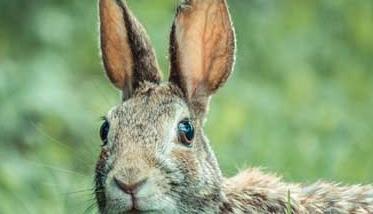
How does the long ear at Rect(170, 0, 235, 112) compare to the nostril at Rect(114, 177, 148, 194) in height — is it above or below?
above

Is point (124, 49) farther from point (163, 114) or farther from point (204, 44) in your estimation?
point (163, 114)

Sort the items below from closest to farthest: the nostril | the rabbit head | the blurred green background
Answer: the nostril < the rabbit head < the blurred green background

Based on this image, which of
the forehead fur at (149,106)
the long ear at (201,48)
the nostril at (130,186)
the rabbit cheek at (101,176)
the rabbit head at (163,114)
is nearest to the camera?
the nostril at (130,186)

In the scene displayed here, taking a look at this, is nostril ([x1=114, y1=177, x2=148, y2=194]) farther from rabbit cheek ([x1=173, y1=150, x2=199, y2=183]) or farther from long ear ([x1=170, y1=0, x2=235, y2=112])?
long ear ([x1=170, y1=0, x2=235, y2=112])

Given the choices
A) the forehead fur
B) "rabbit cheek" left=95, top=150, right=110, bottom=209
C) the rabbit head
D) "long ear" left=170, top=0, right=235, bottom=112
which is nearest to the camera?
the rabbit head

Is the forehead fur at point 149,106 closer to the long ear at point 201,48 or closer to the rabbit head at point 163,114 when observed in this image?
the rabbit head at point 163,114

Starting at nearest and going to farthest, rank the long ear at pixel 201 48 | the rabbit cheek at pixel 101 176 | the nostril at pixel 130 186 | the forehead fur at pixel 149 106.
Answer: the nostril at pixel 130 186 < the rabbit cheek at pixel 101 176 < the forehead fur at pixel 149 106 < the long ear at pixel 201 48

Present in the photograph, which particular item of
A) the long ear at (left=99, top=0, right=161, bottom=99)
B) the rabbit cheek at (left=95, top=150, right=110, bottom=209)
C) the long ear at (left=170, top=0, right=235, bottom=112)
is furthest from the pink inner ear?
the rabbit cheek at (left=95, top=150, right=110, bottom=209)

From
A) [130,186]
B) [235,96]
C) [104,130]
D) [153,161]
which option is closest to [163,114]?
[104,130]

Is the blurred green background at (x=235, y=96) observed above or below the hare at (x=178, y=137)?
above

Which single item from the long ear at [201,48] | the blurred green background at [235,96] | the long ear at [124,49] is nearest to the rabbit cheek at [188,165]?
the long ear at [201,48]
